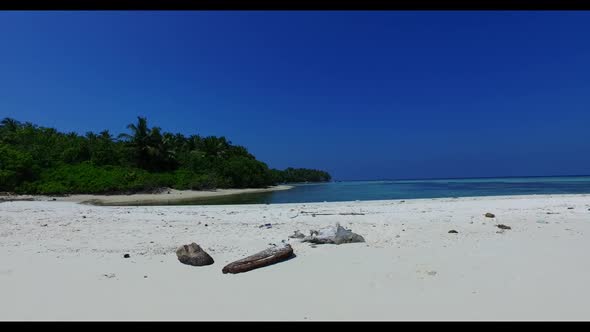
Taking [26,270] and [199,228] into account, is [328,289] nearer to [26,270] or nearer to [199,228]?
[26,270]

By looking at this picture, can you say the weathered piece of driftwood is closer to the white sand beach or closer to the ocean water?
the white sand beach

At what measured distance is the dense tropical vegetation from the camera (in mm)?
33469

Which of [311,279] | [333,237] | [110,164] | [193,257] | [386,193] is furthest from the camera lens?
[110,164]

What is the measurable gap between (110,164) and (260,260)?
4505cm

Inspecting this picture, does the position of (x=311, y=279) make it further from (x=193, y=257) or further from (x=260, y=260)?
(x=193, y=257)

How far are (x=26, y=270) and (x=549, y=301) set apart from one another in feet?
22.7

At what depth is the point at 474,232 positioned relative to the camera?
307 inches

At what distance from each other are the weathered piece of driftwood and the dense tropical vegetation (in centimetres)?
3439

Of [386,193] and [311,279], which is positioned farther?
[386,193]

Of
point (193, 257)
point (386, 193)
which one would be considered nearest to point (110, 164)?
point (386, 193)

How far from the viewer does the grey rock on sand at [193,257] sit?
530cm

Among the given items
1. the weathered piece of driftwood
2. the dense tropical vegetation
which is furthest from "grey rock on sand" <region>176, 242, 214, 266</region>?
the dense tropical vegetation

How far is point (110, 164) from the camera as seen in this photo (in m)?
43.6
